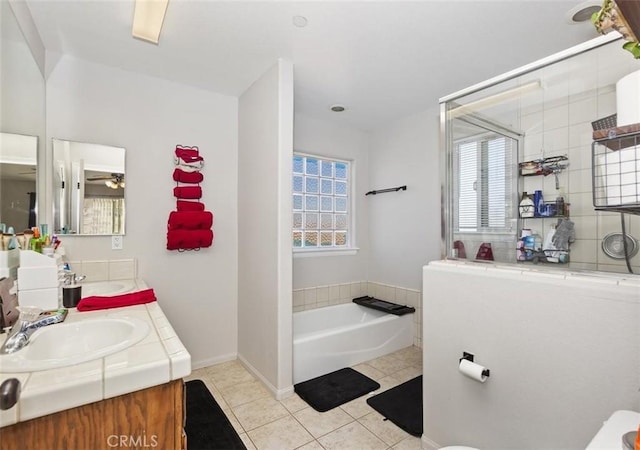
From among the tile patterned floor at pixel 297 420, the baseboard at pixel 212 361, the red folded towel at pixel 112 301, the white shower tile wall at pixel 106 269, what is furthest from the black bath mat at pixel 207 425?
the white shower tile wall at pixel 106 269

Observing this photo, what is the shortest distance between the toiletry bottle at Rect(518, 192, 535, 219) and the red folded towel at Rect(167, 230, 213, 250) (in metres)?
2.38

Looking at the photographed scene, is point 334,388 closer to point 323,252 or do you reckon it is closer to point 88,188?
point 323,252

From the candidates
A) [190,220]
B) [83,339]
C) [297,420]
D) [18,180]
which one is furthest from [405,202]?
[18,180]

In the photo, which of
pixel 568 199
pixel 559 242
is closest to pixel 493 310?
pixel 559 242

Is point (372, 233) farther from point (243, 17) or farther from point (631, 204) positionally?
point (631, 204)

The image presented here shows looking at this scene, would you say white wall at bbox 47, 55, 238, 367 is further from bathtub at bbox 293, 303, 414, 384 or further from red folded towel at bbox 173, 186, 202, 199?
bathtub at bbox 293, 303, 414, 384

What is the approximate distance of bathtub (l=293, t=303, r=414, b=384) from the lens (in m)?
2.59

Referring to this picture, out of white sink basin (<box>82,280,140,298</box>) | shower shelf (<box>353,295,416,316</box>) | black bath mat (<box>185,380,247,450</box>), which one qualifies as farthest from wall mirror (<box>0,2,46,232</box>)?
shower shelf (<box>353,295,416,316</box>)

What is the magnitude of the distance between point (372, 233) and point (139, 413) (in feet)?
11.1

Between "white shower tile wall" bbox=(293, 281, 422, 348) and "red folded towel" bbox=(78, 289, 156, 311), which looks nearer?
"red folded towel" bbox=(78, 289, 156, 311)

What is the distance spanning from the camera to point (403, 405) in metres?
2.24

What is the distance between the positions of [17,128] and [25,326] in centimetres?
100

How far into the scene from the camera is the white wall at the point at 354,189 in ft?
11.5

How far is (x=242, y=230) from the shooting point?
2902mm
